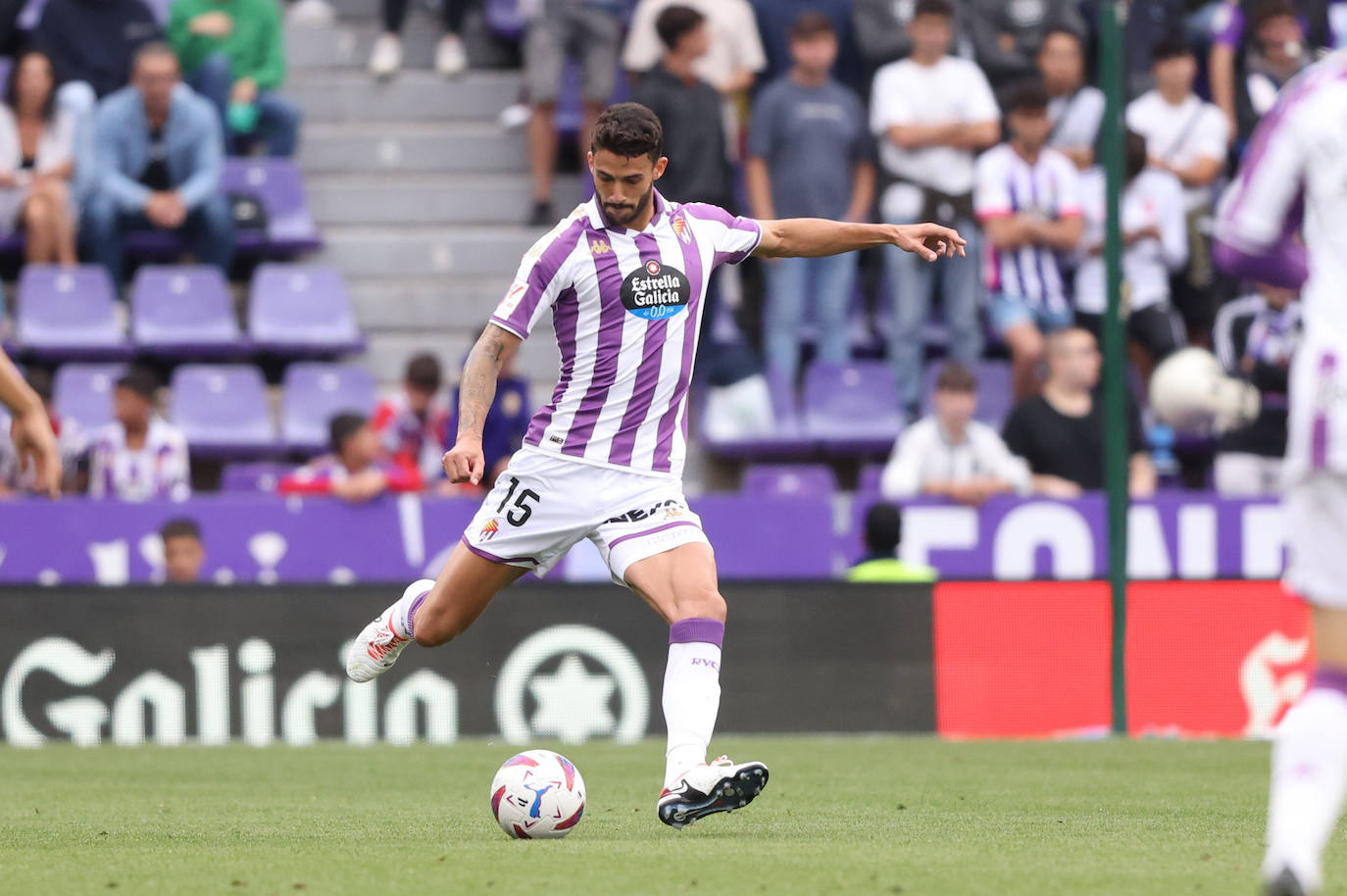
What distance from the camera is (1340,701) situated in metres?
4.38

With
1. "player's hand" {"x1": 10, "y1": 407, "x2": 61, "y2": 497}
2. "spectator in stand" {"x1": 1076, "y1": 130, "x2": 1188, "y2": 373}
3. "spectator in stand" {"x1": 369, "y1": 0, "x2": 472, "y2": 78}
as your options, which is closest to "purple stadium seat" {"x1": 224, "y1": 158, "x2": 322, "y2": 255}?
"spectator in stand" {"x1": 369, "y1": 0, "x2": 472, "y2": 78}

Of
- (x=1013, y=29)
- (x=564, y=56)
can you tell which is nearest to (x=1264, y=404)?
(x=1013, y=29)

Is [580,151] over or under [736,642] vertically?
over

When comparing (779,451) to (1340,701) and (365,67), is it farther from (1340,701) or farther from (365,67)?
(1340,701)

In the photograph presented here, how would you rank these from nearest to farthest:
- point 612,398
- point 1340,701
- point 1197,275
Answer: point 1340,701 → point 612,398 → point 1197,275

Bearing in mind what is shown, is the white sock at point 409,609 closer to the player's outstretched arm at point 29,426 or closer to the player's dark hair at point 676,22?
the player's outstretched arm at point 29,426

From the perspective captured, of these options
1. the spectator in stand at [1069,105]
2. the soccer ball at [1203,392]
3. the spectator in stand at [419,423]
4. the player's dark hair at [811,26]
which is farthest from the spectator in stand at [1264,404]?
the spectator in stand at [419,423]

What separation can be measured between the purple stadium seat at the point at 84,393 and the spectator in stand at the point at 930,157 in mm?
5239

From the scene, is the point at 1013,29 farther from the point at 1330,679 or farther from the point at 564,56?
the point at 1330,679

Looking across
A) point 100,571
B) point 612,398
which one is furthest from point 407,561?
point 612,398

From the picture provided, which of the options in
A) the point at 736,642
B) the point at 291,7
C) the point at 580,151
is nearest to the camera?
the point at 736,642

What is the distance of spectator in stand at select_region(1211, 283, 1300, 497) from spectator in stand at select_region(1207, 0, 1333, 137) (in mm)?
2150

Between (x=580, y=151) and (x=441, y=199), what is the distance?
1.15 meters

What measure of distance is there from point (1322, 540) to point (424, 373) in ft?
30.9
